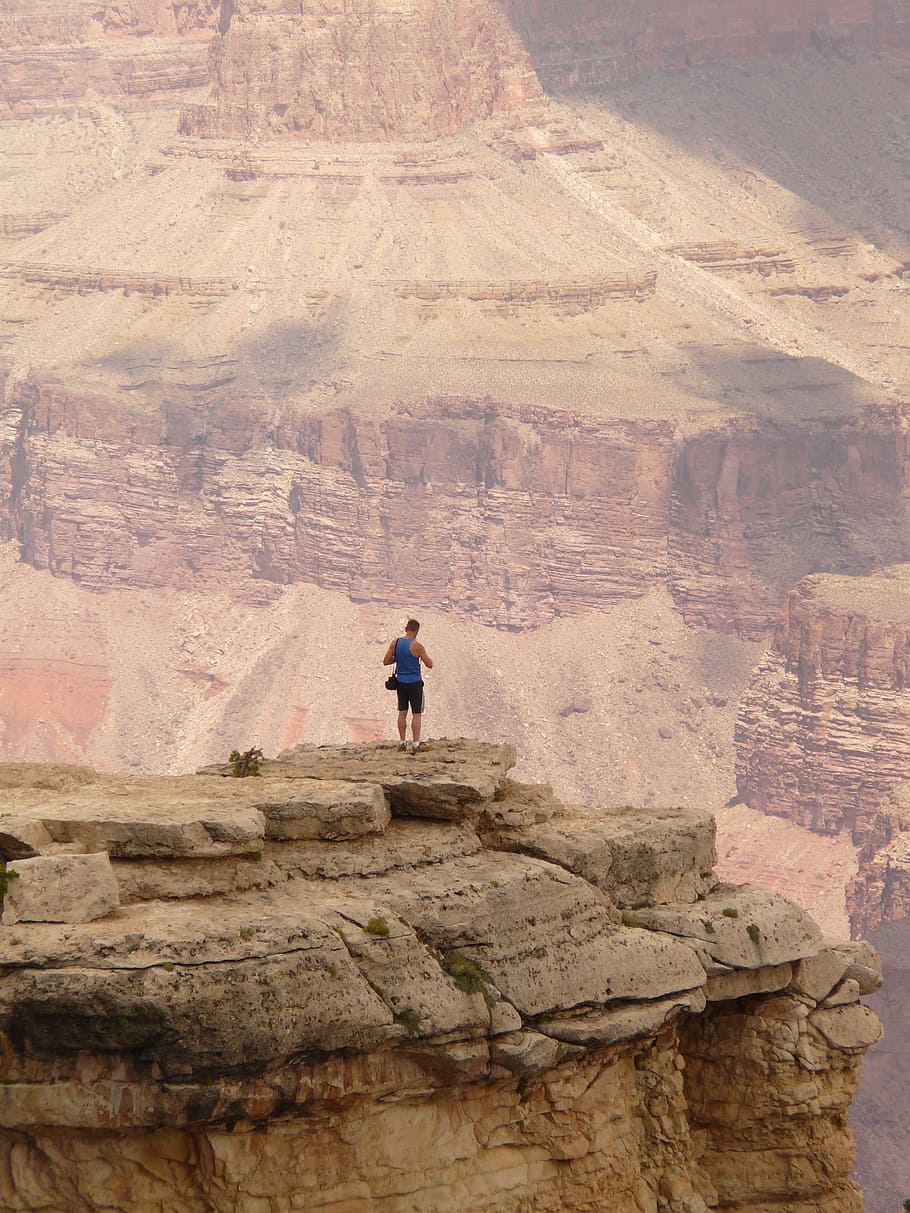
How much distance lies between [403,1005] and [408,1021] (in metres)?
0.19

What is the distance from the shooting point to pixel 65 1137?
30.0 m

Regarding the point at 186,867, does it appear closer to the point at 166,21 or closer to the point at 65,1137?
the point at 65,1137

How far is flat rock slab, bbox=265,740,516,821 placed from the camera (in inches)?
1328

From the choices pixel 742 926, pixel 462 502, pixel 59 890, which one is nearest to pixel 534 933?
pixel 742 926

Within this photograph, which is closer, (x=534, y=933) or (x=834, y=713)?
(x=534, y=933)

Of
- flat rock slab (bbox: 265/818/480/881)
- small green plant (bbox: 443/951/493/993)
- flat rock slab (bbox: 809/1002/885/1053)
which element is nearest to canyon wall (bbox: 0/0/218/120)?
flat rock slab (bbox: 809/1002/885/1053)

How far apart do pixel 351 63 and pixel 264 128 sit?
7367 millimetres

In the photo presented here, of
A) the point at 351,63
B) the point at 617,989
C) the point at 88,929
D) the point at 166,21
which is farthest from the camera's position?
the point at 166,21

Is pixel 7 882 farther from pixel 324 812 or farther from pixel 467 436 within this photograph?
pixel 467 436

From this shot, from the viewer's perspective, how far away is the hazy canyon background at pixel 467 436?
136 metres

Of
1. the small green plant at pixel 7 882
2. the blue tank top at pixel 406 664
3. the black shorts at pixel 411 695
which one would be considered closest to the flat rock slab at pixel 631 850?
the black shorts at pixel 411 695

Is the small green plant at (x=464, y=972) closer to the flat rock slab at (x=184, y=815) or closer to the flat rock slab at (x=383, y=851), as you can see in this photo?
the flat rock slab at (x=383, y=851)

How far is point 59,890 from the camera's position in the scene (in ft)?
99.6

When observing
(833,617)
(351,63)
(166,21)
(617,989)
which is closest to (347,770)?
(617,989)
